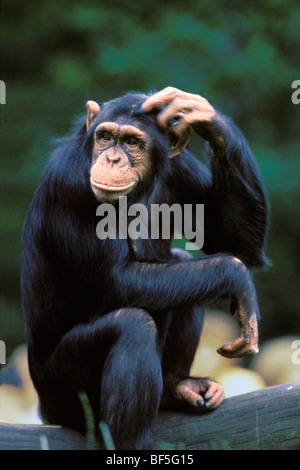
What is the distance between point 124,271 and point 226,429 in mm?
1029

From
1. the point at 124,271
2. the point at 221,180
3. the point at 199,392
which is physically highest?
the point at 221,180

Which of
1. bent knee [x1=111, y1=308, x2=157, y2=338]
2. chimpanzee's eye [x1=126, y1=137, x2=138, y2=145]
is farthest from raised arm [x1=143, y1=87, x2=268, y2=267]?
bent knee [x1=111, y1=308, x2=157, y2=338]

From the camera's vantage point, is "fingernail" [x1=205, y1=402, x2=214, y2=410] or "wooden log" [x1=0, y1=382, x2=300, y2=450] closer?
"wooden log" [x1=0, y1=382, x2=300, y2=450]

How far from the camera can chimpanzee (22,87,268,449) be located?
12.2 feet

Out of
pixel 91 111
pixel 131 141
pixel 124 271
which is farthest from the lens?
pixel 91 111

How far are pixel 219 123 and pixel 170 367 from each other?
1.47 meters

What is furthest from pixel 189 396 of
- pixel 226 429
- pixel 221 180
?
pixel 221 180

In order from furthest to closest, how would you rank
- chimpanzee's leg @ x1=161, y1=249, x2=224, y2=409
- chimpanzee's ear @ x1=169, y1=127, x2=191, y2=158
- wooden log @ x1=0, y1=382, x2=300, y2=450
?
1. chimpanzee's leg @ x1=161, y1=249, x2=224, y2=409
2. chimpanzee's ear @ x1=169, y1=127, x2=191, y2=158
3. wooden log @ x1=0, y1=382, x2=300, y2=450

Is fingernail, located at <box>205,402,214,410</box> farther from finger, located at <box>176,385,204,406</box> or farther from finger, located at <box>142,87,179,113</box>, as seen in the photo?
finger, located at <box>142,87,179,113</box>

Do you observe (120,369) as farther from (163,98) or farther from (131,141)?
(163,98)

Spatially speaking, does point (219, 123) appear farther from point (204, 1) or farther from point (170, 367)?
point (204, 1)

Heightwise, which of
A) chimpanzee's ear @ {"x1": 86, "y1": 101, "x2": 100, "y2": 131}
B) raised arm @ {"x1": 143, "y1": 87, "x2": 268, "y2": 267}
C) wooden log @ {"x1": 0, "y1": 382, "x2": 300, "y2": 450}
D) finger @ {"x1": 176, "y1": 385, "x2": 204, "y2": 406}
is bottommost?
wooden log @ {"x1": 0, "y1": 382, "x2": 300, "y2": 450}

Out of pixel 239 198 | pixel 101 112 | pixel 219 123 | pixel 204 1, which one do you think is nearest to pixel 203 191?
pixel 239 198

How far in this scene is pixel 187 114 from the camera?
4.00m
